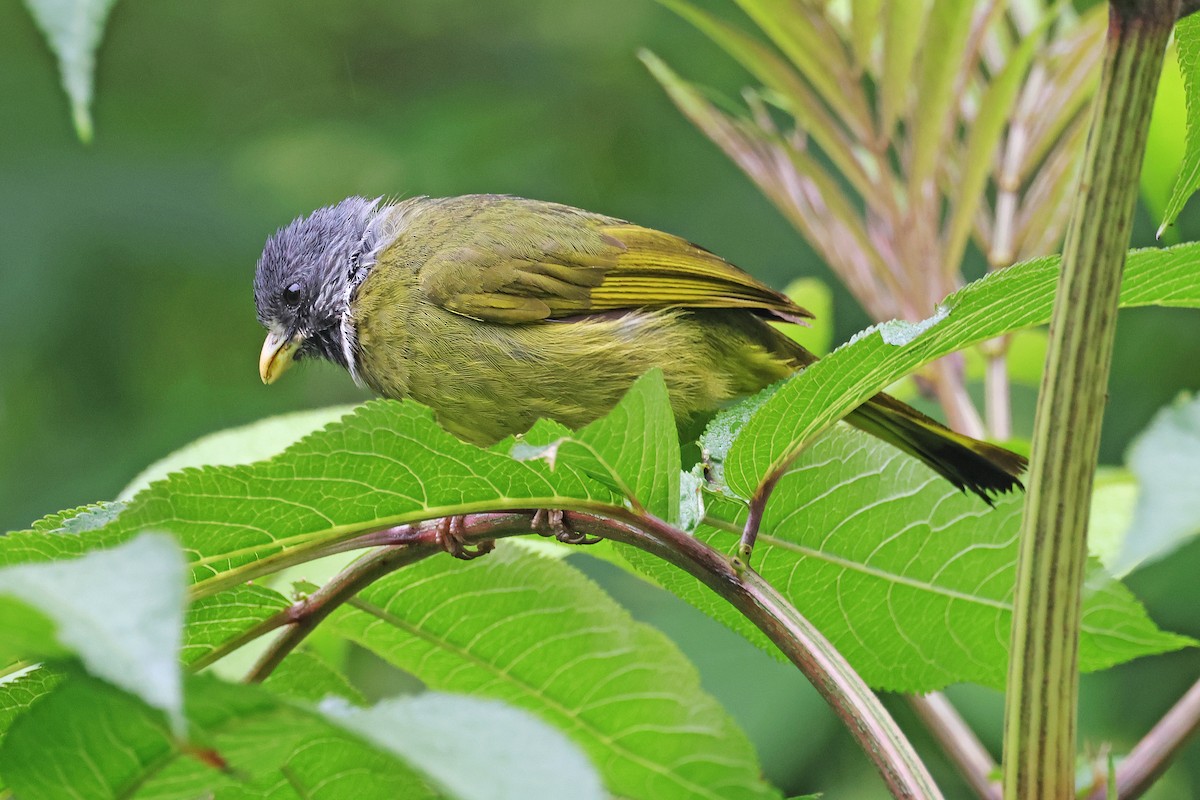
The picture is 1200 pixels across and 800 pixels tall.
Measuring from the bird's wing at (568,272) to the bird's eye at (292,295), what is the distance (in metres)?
0.59

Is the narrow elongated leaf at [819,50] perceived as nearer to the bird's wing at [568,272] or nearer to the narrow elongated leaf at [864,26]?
the narrow elongated leaf at [864,26]

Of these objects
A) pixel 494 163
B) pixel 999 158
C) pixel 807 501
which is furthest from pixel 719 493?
pixel 494 163

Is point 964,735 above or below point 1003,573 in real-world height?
below

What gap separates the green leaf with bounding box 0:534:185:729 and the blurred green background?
3471mm

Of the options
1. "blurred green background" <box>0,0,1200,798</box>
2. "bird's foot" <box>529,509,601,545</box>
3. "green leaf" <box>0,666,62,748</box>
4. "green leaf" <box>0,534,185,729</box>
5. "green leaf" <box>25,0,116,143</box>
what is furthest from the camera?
"blurred green background" <box>0,0,1200,798</box>

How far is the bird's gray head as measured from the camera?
3.51 m

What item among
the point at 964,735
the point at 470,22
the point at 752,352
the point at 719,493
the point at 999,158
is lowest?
the point at 964,735

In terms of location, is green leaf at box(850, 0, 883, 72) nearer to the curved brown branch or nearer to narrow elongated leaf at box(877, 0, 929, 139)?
narrow elongated leaf at box(877, 0, 929, 139)

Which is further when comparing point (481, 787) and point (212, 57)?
point (212, 57)

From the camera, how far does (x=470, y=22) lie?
6.38 metres

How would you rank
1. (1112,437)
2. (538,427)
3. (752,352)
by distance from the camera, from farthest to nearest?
(1112,437) → (752,352) → (538,427)

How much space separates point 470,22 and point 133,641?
19.9 ft

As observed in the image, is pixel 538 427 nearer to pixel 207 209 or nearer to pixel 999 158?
pixel 999 158

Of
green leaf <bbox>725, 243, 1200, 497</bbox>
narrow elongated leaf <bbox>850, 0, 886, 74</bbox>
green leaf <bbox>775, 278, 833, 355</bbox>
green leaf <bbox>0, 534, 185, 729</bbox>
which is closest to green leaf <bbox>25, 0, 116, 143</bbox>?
green leaf <bbox>0, 534, 185, 729</bbox>
